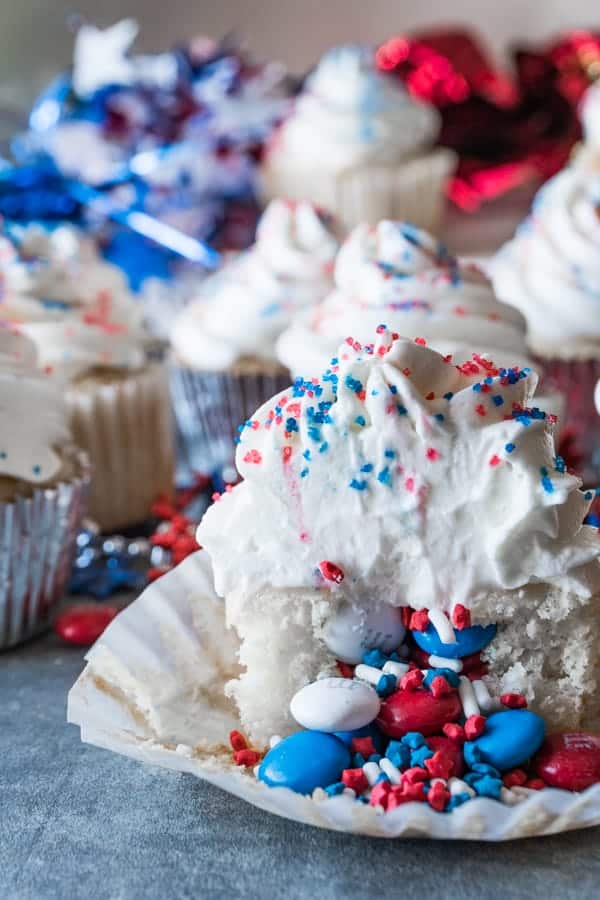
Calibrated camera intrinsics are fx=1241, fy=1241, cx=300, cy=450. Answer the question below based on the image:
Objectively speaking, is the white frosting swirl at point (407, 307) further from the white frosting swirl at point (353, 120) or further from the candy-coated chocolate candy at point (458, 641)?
the white frosting swirl at point (353, 120)

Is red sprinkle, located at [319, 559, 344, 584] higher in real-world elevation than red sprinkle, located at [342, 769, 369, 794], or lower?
higher

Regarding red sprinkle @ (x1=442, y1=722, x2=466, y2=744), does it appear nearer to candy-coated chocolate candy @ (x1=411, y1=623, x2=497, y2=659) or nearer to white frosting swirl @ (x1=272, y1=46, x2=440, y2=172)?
candy-coated chocolate candy @ (x1=411, y1=623, x2=497, y2=659)

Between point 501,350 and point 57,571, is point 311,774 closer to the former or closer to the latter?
point 57,571

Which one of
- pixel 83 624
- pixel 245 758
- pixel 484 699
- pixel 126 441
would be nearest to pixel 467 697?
pixel 484 699

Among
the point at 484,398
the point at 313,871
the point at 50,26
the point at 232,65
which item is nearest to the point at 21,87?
the point at 50,26

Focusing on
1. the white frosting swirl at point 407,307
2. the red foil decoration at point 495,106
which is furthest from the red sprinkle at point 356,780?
the red foil decoration at point 495,106

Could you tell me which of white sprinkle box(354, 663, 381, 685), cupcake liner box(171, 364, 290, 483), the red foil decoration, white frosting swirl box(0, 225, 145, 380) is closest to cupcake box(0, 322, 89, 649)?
white frosting swirl box(0, 225, 145, 380)
